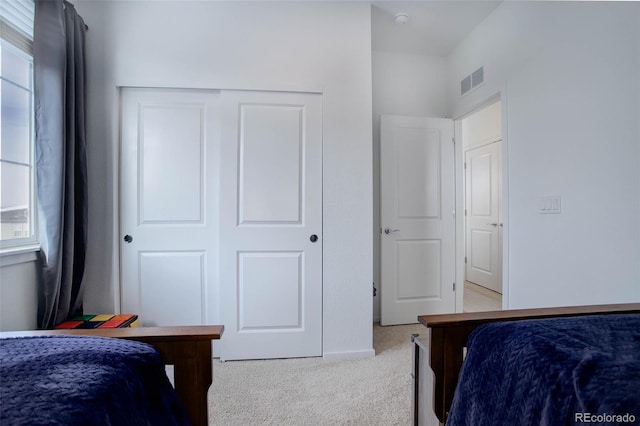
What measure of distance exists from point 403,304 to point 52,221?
8.74ft

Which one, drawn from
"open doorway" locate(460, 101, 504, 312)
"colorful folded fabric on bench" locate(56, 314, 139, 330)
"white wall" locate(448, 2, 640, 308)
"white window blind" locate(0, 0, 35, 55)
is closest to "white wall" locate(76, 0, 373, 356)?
"colorful folded fabric on bench" locate(56, 314, 139, 330)

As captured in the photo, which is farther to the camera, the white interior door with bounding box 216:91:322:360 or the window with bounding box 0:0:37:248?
the white interior door with bounding box 216:91:322:360

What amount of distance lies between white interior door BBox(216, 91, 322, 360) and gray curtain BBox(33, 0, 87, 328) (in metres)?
0.88

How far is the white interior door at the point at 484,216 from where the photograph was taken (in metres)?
3.60

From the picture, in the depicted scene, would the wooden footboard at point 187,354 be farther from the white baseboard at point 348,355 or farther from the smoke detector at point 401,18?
the smoke detector at point 401,18

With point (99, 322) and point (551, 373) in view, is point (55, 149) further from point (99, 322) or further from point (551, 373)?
point (551, 373)

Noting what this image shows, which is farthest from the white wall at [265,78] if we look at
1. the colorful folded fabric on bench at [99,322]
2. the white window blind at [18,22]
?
the white window blind at [18,22]

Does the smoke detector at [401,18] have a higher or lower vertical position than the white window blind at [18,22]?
higher

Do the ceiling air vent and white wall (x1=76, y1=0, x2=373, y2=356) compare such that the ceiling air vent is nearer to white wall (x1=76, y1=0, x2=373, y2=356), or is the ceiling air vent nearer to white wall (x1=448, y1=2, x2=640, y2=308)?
white wall (x1=448, y1=2, x2=640, y2=308)

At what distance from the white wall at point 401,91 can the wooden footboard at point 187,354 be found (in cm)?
207

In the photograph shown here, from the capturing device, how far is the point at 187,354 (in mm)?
864

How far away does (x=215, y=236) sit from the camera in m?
2.07

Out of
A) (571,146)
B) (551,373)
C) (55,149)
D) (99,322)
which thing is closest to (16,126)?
(55,149)

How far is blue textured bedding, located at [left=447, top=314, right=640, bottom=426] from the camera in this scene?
22.6 inches
